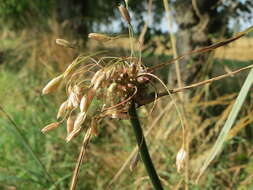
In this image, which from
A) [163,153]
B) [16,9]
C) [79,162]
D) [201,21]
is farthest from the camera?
[16,9]

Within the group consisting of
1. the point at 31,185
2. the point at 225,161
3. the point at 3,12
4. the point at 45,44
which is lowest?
the point at 225,161

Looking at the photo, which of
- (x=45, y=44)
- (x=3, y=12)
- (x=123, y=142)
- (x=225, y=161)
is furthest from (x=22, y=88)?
(x=3, y=12)

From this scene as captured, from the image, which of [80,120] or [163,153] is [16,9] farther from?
[80,120]

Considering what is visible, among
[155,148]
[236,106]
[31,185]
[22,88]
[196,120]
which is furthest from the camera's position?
[22,88]

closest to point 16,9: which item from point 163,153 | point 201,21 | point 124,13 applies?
point 201,21

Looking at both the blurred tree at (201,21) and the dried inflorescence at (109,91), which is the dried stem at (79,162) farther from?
the blurred tree at (201,21)

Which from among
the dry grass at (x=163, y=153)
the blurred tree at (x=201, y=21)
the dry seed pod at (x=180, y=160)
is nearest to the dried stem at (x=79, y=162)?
the dry seed pod at (x=180, y=160)

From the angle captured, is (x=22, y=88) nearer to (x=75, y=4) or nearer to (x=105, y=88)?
(x=105, y=88)

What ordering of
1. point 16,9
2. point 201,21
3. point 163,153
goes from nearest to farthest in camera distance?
1. point 163,153
2. point 201,21
3. point 16,9

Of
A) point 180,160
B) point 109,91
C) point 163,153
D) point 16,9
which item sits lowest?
point 163,153

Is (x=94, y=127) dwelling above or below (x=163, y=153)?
above

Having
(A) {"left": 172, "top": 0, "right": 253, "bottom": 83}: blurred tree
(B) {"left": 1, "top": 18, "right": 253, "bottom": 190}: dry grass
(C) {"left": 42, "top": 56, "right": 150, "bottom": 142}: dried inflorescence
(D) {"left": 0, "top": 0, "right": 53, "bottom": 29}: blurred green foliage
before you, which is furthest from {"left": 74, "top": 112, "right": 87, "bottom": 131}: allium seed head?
(D) {"left": 0, "top": 0, "right": 53, "bottom": 29}: blurred green foliage
